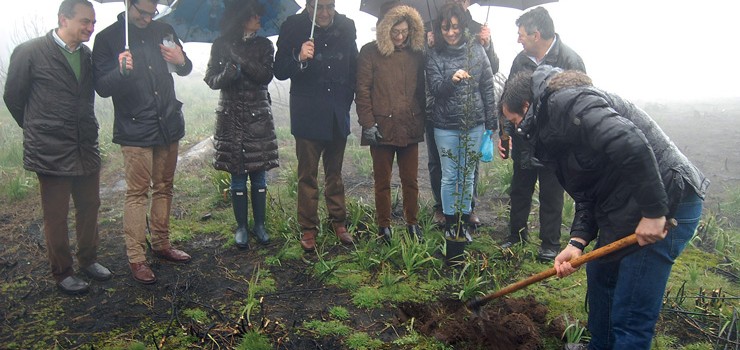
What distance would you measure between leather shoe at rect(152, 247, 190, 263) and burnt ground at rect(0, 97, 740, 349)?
66 millimetres

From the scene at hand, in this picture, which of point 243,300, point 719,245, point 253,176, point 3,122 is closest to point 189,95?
point 3,122

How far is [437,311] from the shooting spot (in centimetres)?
362

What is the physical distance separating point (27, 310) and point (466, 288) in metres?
3.26

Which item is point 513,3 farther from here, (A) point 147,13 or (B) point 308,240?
(A) point 147,13

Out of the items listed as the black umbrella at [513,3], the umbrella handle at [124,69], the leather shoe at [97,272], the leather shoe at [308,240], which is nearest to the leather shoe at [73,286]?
the leather shoe at [97,272]

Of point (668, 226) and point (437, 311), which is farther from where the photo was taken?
point (437, 311)

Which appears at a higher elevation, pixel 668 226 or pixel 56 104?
pixel 56 104

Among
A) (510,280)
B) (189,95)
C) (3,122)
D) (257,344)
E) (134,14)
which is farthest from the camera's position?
(189,95)

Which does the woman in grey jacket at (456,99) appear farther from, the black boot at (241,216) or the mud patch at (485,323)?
the black boot at (241,216)

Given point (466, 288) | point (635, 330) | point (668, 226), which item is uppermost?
point (668, 226)

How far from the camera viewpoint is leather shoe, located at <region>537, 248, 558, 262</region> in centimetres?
438

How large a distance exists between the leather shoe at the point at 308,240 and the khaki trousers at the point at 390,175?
64 cm

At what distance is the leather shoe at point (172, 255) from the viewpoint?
4.37 meters

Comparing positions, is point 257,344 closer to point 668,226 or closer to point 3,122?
point 668,226
